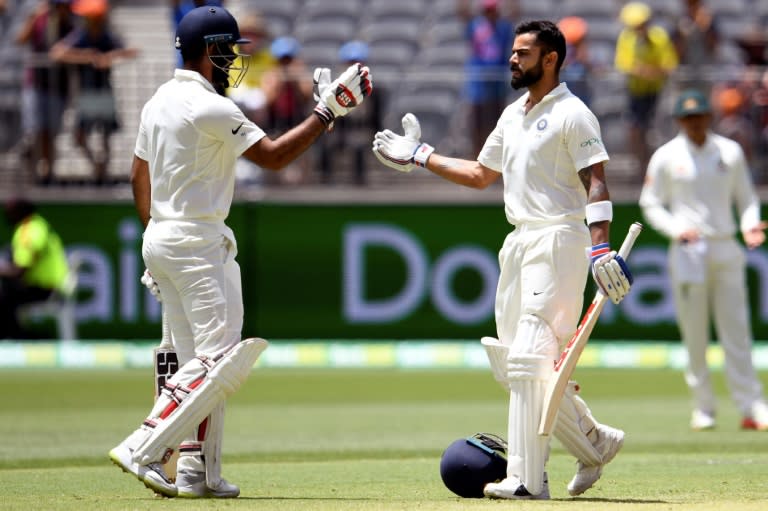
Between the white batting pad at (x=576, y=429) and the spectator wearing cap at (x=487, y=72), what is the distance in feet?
29.1

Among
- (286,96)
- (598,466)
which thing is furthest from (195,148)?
(286,96)

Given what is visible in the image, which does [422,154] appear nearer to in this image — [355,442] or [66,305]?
[355,442]

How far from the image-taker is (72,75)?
1590 centimetres

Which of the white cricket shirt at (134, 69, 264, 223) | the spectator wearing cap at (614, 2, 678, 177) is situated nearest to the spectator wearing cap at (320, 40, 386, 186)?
the spectator wearing cap at (614, 2, 678, 177)

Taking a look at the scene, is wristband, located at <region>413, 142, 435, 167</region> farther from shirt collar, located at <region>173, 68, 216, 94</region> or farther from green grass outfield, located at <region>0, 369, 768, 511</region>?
green grass outfield, located at <region>0, 369, 768, 511</region>

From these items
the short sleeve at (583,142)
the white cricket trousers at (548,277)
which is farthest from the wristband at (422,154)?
the short sleeve at (583,142)

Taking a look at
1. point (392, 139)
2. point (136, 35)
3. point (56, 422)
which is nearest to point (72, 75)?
point (136, 35)

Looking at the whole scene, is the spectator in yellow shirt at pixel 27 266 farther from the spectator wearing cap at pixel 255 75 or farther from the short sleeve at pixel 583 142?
the short sleeve at pixel 583 142

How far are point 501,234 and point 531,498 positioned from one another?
9518 mm

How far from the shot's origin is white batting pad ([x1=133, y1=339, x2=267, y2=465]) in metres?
6.73

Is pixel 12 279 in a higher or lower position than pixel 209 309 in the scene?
lower

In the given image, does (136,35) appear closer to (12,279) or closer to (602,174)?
(12,279)

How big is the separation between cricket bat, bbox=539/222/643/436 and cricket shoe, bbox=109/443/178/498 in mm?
1658

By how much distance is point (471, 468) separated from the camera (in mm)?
6922
